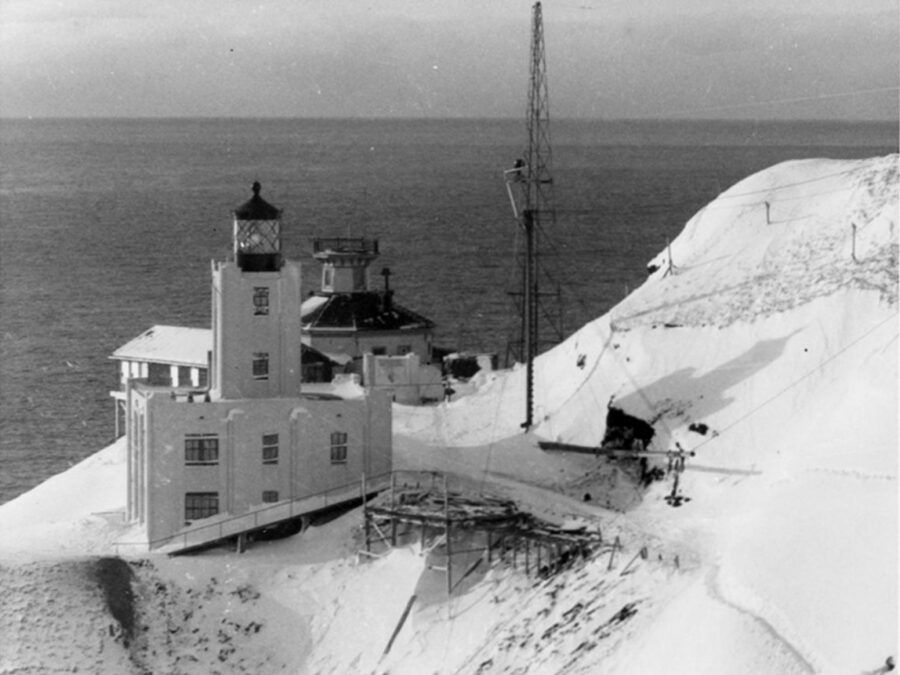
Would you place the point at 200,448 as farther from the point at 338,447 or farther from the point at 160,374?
the point at 160,374

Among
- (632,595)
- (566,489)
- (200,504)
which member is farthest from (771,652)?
(200,504)

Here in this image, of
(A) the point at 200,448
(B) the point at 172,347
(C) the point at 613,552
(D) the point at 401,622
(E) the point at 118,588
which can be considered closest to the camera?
(C) the point at 613,552

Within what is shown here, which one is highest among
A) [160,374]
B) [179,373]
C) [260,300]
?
[260,300]

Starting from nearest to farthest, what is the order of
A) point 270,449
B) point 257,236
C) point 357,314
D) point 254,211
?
point 270,449 → point 254,211 → point 257,236 → point 357,314

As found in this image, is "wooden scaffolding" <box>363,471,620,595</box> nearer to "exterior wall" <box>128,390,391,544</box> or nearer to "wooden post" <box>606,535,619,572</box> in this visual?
"wooden post" <box>606,535,619,572</box>

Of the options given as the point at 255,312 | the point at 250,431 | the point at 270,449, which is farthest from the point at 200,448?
the point at 255,312

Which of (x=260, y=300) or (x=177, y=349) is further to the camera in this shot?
(x=177, y=349)

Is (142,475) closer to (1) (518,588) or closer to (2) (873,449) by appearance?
(1) (518,588)
